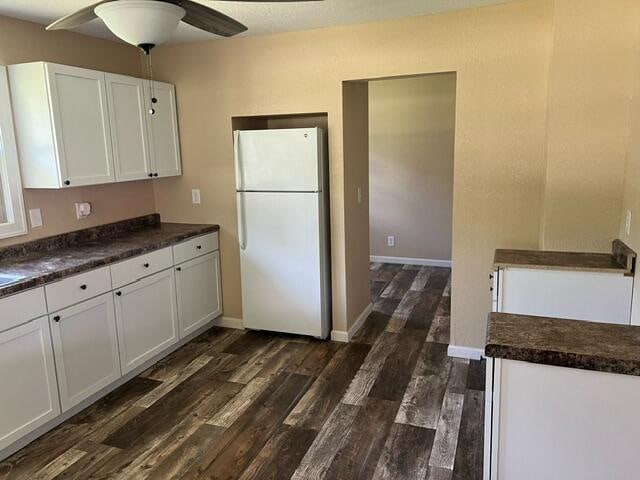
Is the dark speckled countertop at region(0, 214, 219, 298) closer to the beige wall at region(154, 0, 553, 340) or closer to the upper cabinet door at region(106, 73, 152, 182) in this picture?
the beige wall at region(154, 0, 553, 340)

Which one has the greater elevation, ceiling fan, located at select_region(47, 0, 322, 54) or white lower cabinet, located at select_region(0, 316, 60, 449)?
ceiling fan, located at select_region(47, 0, 322, 54)

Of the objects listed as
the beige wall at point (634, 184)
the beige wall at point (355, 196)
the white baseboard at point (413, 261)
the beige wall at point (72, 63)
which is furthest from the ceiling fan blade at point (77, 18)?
the white baseboard at point (413, 261)

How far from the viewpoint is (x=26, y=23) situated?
9.64 ft

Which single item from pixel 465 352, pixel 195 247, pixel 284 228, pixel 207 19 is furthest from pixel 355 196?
pixel 207 19

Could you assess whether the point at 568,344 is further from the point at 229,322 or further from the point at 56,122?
the point at 229,322

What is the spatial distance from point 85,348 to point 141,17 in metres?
1.90

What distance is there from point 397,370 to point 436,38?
Result: 224cm

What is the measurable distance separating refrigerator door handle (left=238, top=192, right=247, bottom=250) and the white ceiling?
125 centimetres

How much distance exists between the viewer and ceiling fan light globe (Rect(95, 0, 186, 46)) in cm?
166

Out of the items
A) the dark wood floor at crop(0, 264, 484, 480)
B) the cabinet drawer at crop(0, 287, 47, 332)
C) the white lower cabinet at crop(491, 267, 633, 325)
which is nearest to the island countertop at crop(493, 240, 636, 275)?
the white lower cabinet at crop(491, 267, 633, 325)

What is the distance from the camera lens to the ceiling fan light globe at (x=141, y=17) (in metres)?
1.66

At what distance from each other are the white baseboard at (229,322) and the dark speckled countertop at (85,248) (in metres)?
0.79

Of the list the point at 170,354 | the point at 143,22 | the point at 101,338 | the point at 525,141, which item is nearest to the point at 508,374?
the point at 143,22

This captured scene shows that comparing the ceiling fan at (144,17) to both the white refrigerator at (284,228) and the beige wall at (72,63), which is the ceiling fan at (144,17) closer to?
the beige wall at (72,63)
